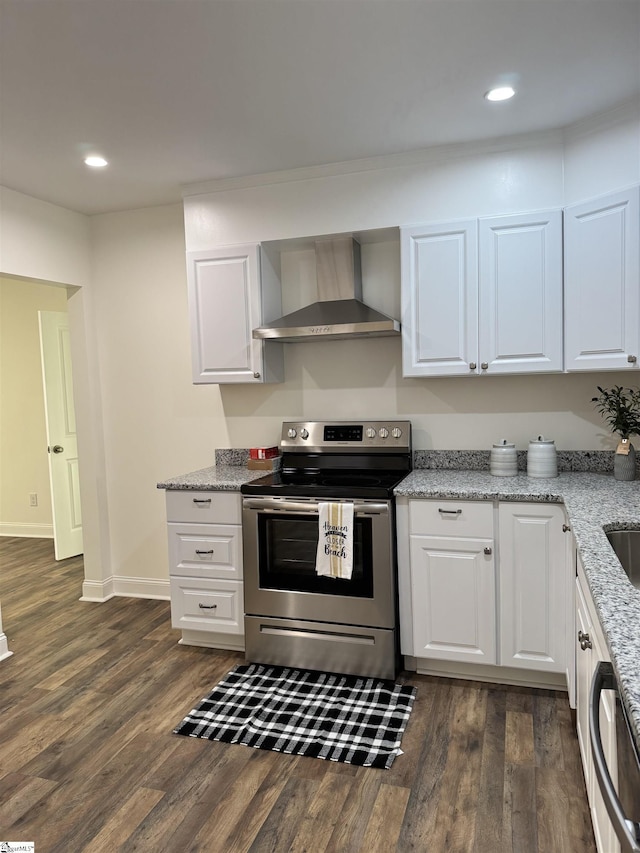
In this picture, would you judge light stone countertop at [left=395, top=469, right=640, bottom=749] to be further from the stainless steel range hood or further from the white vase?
the stainless steel range hood

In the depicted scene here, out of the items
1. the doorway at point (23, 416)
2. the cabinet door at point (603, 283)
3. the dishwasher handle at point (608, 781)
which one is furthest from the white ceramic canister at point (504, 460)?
the doorway at point (23, 416)

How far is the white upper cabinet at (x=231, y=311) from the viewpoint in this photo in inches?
135

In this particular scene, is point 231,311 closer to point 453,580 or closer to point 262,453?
point 262,453

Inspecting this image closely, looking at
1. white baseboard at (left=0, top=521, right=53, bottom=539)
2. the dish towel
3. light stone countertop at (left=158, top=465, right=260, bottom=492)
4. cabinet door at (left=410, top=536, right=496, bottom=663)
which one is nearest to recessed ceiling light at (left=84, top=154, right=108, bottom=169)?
light stone countertop at (left=158, top=465, right=260, bottom=492)

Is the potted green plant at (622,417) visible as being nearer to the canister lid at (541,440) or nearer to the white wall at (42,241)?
the canister lid at (541,440)

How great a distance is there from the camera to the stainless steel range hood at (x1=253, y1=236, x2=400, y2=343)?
10.5 ft

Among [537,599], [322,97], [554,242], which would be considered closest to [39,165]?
[322,97]

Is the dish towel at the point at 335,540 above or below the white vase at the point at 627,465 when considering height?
below

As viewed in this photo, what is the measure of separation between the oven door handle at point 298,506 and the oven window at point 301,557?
38 millimetres

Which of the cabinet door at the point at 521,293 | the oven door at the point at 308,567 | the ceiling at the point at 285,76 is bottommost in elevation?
the oven door at the point at 308,567

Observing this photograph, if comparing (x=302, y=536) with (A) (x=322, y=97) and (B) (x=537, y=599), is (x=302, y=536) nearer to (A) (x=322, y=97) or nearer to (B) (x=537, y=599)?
(B) (x=537, y=599)

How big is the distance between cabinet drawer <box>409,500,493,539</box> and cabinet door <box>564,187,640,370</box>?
82 centimetres

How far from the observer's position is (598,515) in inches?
87.3

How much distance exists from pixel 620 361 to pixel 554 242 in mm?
647
